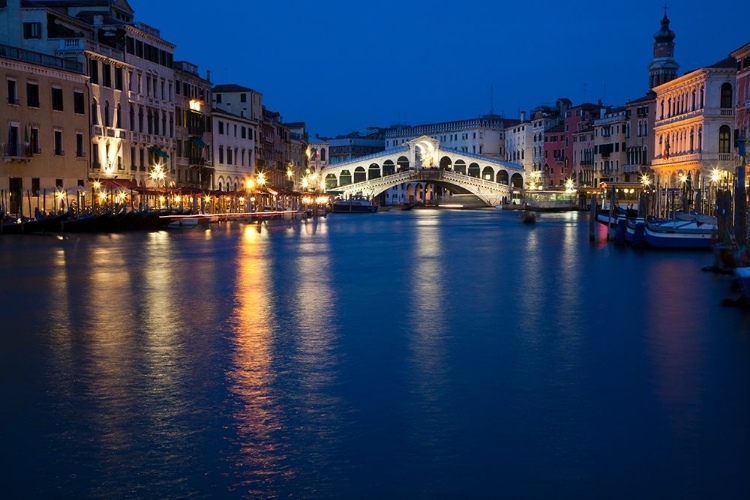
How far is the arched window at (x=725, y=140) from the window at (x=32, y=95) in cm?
3446

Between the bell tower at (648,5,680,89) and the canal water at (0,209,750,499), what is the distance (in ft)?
198

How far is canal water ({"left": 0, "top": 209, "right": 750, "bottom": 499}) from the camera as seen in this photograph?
18.9ft

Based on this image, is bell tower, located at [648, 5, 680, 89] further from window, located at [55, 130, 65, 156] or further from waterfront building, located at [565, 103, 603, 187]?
window, located at [55, 130, 65, 156]

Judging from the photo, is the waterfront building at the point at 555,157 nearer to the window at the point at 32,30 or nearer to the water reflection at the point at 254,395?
the window at the point at 32,30

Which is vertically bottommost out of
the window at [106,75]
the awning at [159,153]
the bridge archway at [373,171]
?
the awning at [159,153]

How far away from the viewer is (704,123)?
169 feet

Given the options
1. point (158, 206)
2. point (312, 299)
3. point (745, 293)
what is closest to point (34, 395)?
point (312, 299)

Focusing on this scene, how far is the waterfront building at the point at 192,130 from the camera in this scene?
4894 cm

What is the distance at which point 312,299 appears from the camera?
1434 cm

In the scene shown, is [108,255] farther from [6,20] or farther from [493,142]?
[493,142]

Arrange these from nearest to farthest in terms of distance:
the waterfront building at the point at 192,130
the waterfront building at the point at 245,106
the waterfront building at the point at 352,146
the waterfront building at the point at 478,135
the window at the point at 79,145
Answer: the window at the point at 79,145 → the waterfront building at the point at 192,130 → the waterfront building at the point at 245,106 → the waterfront building at the point at 478,135 → the waterfront building at the point at 352,146

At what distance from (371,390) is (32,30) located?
107ft

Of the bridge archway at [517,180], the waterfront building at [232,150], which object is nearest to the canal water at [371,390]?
the waterfront building at [232,150]

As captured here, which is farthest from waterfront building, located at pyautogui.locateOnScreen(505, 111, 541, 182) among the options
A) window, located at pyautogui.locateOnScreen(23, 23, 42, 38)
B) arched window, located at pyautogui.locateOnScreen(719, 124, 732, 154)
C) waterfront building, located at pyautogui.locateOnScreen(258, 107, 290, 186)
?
window, located at pyautogui.locateOnScreen(23, 23, 42, 38)
